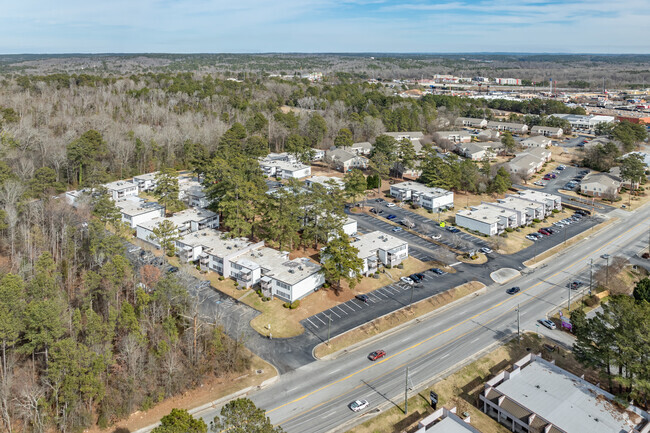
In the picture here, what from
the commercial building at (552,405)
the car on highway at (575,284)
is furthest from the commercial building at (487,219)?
the commercial building at (552,405)

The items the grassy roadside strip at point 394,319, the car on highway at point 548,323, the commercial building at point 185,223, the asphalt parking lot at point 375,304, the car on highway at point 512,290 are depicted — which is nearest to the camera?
the grassy roadside strip at point 394,319

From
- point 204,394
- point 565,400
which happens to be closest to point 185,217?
point 204,394

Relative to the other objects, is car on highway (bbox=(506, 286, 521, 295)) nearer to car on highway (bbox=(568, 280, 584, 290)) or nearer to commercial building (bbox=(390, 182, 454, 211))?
car on highway (bbox=(568, 280, 584, 290))

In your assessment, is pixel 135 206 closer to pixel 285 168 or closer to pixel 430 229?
pixel 285 168

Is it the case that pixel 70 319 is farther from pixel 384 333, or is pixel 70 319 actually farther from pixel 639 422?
pixel 639 422

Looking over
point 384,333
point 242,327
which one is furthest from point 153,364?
point 384,333

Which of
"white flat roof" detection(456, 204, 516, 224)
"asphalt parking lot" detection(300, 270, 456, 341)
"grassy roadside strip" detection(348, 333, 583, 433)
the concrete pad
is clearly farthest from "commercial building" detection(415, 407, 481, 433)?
"white flat roof" detection(456, 204, 516, 224)

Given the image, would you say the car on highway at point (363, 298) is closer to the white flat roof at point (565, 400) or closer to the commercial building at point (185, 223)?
the white flat roof at point (565, 400)
